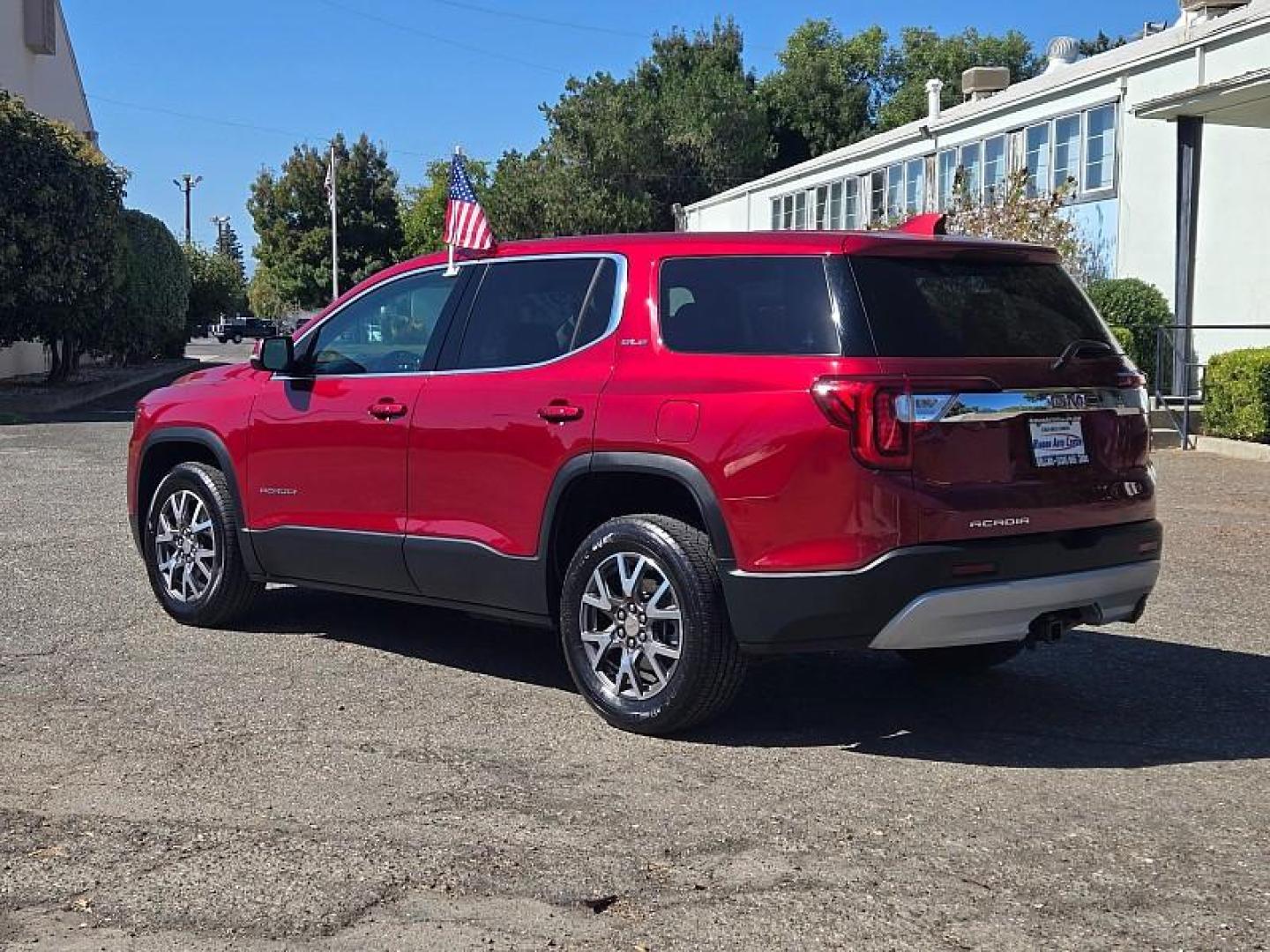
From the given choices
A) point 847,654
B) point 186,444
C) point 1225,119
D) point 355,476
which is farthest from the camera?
point 1225,119

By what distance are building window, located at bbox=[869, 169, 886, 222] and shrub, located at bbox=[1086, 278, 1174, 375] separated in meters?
9.12

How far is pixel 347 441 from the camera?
21.6 ft

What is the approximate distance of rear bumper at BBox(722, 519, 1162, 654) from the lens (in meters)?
4.97

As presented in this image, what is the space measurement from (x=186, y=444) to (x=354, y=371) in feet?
4.46

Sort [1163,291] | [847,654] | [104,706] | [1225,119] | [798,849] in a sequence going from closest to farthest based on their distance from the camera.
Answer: [798,849], [104,706], [847,654], [1225,119], [1163,291]

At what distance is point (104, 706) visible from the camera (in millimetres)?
5918

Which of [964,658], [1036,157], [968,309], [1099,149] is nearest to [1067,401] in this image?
[968,309]

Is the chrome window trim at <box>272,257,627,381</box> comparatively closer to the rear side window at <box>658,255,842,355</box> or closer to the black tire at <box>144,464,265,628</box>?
the rear side window at <box>658,255,842,355</box>

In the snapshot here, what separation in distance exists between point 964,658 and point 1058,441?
147cm

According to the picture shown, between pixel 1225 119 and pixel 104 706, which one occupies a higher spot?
pixel 1225 119

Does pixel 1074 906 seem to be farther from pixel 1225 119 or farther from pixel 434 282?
pixel 1225 119

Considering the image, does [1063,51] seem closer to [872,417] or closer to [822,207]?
[822,207]

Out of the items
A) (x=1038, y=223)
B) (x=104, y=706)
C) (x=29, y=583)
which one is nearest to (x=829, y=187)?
(x=1038, y=223)

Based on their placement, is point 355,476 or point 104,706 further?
point 355,476
